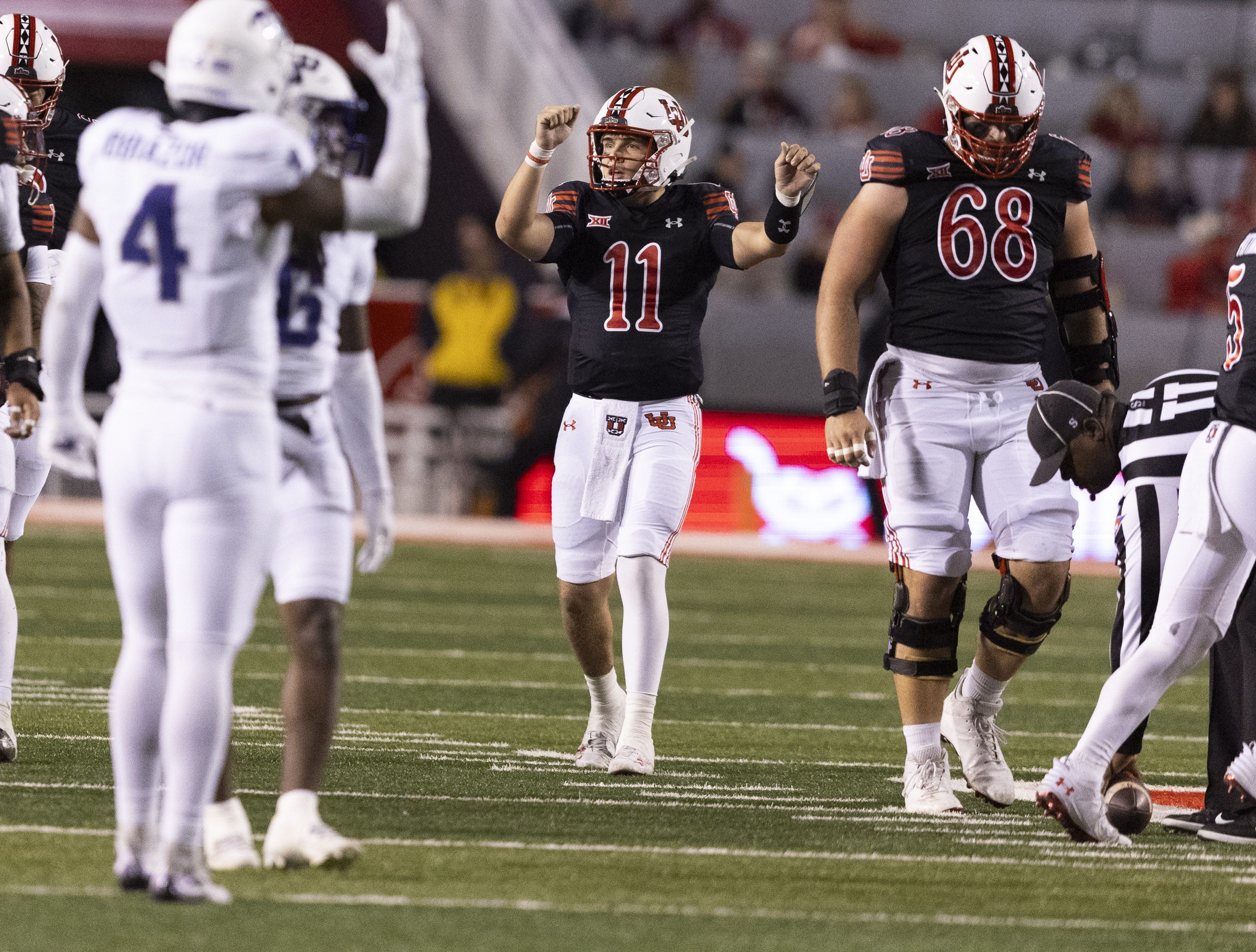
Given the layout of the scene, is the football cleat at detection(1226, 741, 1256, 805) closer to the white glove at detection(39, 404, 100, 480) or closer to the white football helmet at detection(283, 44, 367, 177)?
the white football helmet at detection(283, 44, 367, 177)

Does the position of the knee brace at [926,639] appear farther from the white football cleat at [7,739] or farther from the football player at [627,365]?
the white football cleat at [7,739]

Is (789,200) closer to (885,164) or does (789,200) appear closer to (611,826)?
(885,164)

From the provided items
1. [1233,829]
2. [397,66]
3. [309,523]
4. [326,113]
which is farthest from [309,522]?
[1233,829]

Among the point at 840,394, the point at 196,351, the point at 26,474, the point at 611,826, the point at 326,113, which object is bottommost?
the point at 611,826

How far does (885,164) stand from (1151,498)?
1.12 m

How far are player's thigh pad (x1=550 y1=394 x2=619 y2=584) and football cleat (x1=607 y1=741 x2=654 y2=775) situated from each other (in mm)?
529

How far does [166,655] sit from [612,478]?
92.8 inches

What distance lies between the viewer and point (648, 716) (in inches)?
234

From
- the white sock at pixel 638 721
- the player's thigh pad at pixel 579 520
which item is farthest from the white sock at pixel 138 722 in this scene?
the player's thigh pad at pixel 579 520

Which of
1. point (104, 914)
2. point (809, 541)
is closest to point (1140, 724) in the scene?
point (104, 914)

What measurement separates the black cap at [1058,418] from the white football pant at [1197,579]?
1.67 ft

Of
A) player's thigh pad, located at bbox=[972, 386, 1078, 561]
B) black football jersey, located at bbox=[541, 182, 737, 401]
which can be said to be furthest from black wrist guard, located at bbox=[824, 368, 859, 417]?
black football jersey, located at bbox=[541, 182, 737, 401]

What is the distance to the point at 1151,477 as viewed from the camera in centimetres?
521

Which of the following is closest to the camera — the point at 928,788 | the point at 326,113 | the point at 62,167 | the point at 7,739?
the point at 326,113
